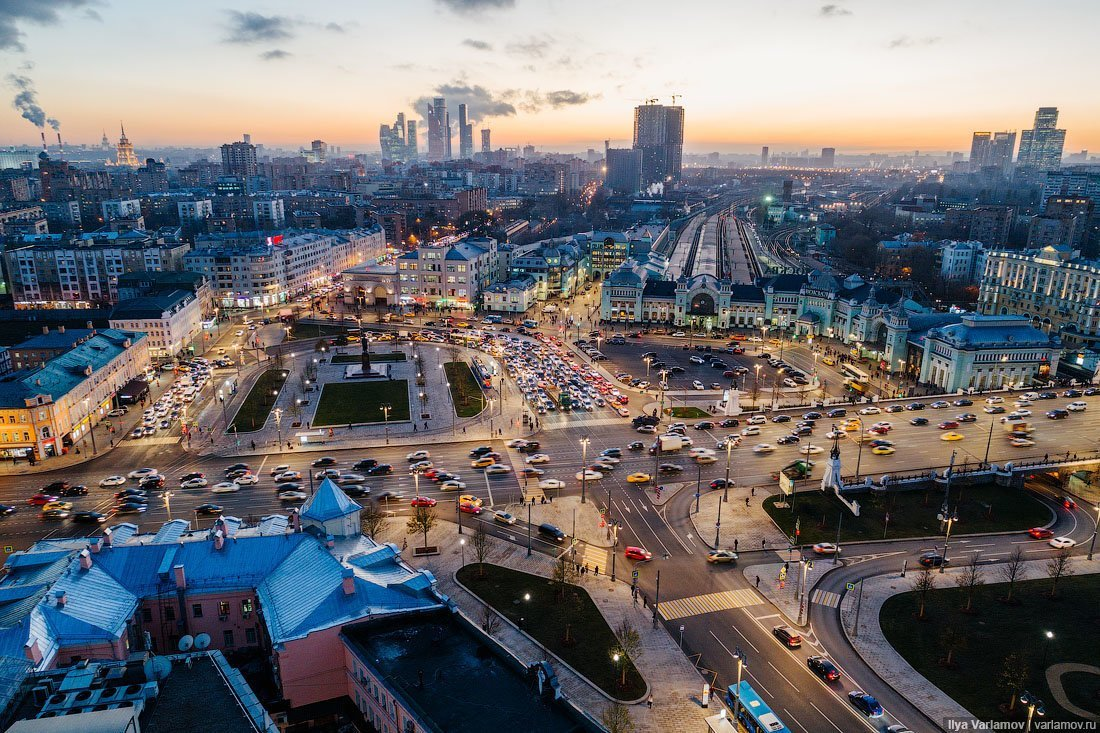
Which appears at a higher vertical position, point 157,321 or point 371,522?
point 157,321

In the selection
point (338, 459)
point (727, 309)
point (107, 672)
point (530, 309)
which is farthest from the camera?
point (530, 309)

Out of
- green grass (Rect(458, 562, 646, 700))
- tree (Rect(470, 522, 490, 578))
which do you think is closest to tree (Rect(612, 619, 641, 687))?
green grass (Rect(458, 562, 646, 700))

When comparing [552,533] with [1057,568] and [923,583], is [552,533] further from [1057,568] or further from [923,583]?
[1057,568]

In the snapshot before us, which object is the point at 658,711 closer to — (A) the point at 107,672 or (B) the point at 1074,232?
(A) the point at 107,672

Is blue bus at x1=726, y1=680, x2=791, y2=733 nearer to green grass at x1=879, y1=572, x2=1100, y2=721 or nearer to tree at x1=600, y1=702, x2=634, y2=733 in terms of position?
tree at x1=600, y1=702, x2=634, y2=733

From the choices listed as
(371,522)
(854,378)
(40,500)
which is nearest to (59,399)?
(40,500)

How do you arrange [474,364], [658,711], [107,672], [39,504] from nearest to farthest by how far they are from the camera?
[107,672]
[658,711]
[39,504]
[474,364]

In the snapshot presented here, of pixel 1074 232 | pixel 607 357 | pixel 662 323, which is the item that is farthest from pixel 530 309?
pixel 1074 232
